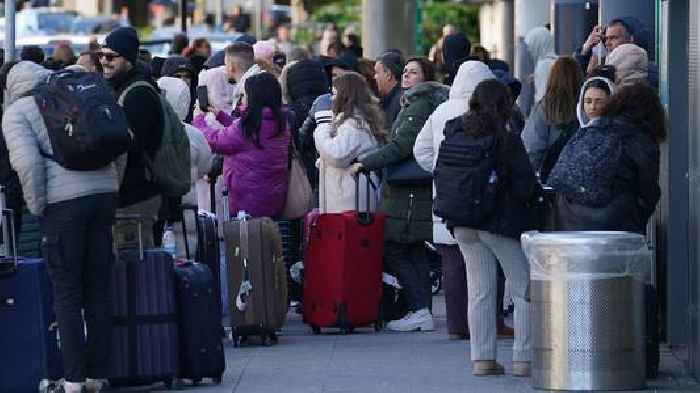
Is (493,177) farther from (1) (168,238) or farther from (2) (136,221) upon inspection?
(1) (168,238)

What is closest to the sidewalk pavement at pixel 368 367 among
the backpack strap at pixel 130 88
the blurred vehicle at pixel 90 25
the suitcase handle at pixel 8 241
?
the suitcase handle at pixel 8 241

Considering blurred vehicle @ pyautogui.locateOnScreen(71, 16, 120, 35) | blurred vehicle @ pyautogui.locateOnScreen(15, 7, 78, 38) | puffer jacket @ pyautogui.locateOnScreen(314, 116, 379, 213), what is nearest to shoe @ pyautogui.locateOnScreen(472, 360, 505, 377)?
puffer jacket @ pyautogui.locateOnScreen(314, 116, 379, 213)

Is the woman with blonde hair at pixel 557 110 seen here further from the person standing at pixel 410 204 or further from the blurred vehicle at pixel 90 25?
the blurred vehicle at pixel 90 25

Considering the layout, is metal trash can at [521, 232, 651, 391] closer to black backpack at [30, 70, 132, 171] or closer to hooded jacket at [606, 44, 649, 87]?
black backpack at [30, 70, 132, 171]

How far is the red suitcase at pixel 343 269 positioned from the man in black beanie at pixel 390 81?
4.89 feet

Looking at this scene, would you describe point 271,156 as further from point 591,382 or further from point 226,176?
point 591,382

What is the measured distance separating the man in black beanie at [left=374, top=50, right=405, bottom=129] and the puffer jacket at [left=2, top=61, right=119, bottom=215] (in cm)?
499

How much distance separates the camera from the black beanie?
35.6ft

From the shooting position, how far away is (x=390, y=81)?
14.8 meters

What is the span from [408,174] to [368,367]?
6.71 ft

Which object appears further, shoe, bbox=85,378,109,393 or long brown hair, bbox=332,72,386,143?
long brown hair, bbox=332,72,386,143

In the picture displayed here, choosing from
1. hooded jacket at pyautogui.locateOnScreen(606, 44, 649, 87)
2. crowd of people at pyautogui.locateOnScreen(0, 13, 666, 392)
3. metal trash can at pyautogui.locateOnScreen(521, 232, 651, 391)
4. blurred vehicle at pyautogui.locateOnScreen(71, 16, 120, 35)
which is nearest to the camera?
crowd of people at pyautogui.locateOnScreen(0, 13, 666, 392)

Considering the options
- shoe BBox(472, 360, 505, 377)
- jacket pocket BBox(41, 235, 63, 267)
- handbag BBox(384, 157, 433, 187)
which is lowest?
shoe BBox(472, 360, 505, 377)

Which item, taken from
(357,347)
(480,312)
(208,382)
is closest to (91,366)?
(208,382)
